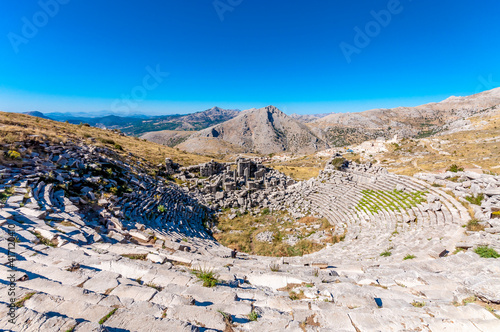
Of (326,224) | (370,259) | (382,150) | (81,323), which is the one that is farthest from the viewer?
(382,150)

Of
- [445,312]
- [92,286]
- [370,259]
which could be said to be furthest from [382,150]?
[92,286]

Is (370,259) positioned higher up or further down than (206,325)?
further down

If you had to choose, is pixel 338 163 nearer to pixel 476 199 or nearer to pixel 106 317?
pixel 476 199

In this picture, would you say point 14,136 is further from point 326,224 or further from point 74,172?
point 326,224

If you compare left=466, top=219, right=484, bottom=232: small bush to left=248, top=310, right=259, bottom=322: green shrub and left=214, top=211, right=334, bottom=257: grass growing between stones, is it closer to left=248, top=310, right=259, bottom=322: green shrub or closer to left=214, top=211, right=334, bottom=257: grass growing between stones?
left=214, top=211, right=334, bottom=257: grass growing between stones

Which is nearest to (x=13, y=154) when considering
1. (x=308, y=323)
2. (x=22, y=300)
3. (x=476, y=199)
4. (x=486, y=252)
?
(x=22, y=300)
